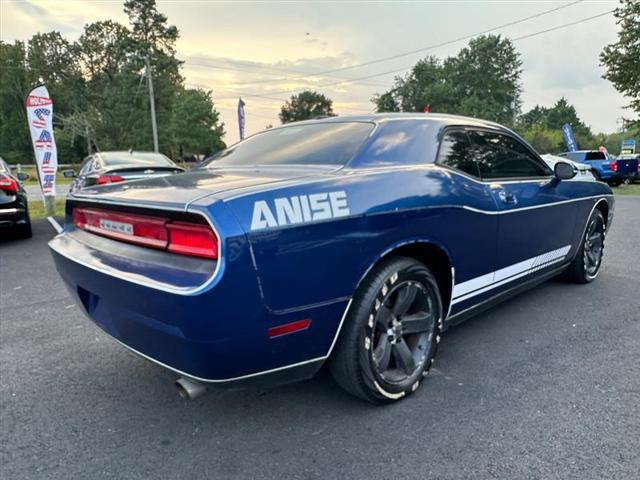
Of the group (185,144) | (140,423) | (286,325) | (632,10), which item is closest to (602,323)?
(286,325)

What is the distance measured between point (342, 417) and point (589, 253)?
132 inches

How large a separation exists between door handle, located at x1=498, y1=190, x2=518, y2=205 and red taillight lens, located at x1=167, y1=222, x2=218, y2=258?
6.52 ft

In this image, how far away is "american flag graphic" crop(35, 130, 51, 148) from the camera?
32.2 feet

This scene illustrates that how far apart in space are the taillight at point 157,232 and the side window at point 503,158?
1.93m

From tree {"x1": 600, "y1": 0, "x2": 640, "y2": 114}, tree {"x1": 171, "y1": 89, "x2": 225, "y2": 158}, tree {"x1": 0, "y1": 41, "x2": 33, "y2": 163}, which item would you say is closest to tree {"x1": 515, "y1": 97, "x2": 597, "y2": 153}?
tree {"x1": 600, "y1": 0, "x2": 640, "y2": 114}

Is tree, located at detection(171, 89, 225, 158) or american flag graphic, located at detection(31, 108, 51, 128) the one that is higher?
tree, located at detection(171, 89, 225, 158)

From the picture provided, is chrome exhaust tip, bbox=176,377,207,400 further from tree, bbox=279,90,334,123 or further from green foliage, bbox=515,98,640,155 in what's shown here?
tree, bbox=279,90,334,123

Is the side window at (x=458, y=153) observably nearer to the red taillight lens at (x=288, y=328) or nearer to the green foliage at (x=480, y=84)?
the red taillight lens at (x=288, y=328)

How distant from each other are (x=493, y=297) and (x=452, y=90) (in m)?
62.2

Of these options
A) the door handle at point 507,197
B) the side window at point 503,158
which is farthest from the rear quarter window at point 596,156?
the door handle at point 507,197

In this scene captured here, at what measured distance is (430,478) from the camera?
1801 mm

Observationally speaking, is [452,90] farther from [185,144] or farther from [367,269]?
[367,269]

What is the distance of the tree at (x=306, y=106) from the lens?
277 ft

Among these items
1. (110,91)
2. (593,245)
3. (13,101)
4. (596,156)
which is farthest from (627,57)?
(13,101)
